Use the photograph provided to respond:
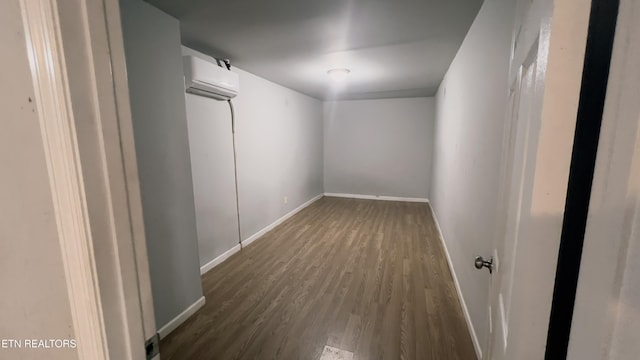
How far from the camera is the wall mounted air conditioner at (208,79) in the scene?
2.26m

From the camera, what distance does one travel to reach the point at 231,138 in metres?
3.12

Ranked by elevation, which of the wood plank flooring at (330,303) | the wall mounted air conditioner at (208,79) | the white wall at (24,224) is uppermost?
the wall mounted air conditioner at (208,79)

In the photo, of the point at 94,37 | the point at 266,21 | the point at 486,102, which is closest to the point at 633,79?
the point at 94,37

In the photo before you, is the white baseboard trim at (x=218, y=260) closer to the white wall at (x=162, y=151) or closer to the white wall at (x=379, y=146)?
the white wall at (x=162, y=151)

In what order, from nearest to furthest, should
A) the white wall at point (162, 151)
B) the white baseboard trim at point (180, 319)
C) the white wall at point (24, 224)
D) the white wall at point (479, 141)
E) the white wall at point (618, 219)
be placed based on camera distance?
the white wall at point (618, 219), the white wall at point (24, 224), the white wall at point (479, 141), the white wall at point (162, 151), the white baseboard trim at point (180, 319)

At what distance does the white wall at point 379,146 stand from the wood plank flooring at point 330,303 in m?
2.30

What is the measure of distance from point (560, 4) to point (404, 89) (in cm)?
466

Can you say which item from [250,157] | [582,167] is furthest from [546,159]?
[250,157]

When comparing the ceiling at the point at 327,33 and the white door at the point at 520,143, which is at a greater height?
the ceiling at the point at 327,33

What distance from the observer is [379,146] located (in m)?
6.00

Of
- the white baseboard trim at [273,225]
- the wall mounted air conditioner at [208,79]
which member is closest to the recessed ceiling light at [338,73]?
the wall mounted air conditioner at [208,79]

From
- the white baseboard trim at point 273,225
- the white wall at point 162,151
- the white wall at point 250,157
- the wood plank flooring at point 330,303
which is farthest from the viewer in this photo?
the white baseboard trim at point 273,225

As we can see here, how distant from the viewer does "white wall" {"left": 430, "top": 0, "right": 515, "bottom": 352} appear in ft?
4.57

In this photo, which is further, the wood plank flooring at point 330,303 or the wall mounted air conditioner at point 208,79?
the wall mounted air conditioner at point 208,79
